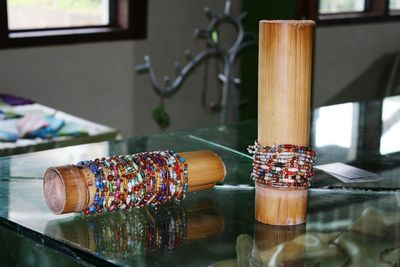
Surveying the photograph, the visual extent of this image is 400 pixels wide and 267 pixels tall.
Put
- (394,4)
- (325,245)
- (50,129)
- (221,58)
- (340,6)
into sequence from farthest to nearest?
(394,4) < (340,6) < (221,58) < (50,129) < (325,245)

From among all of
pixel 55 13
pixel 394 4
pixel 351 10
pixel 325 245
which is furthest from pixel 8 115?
pixel 394 4

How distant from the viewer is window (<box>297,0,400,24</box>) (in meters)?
4.30

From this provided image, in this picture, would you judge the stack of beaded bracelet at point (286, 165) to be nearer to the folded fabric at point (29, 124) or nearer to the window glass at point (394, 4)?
the folded fabric at point (29, 124)

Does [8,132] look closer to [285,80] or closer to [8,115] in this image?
[8,115]

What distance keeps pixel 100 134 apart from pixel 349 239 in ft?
5.79

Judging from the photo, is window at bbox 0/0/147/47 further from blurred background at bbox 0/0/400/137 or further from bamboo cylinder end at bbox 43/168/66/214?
bamboo cylinder end at bbox 43/168/66/214

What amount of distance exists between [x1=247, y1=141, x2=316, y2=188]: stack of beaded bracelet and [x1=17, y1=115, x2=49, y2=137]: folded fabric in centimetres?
164

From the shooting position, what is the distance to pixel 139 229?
0.85 metres

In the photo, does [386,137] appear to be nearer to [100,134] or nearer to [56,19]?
[100,134]

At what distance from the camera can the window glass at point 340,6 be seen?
448cm

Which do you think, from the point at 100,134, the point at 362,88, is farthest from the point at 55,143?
the point at 362,88

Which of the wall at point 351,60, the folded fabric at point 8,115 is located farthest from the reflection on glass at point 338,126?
the wall at point 351,60

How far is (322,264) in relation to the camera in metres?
0.72

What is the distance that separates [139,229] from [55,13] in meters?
2.68
